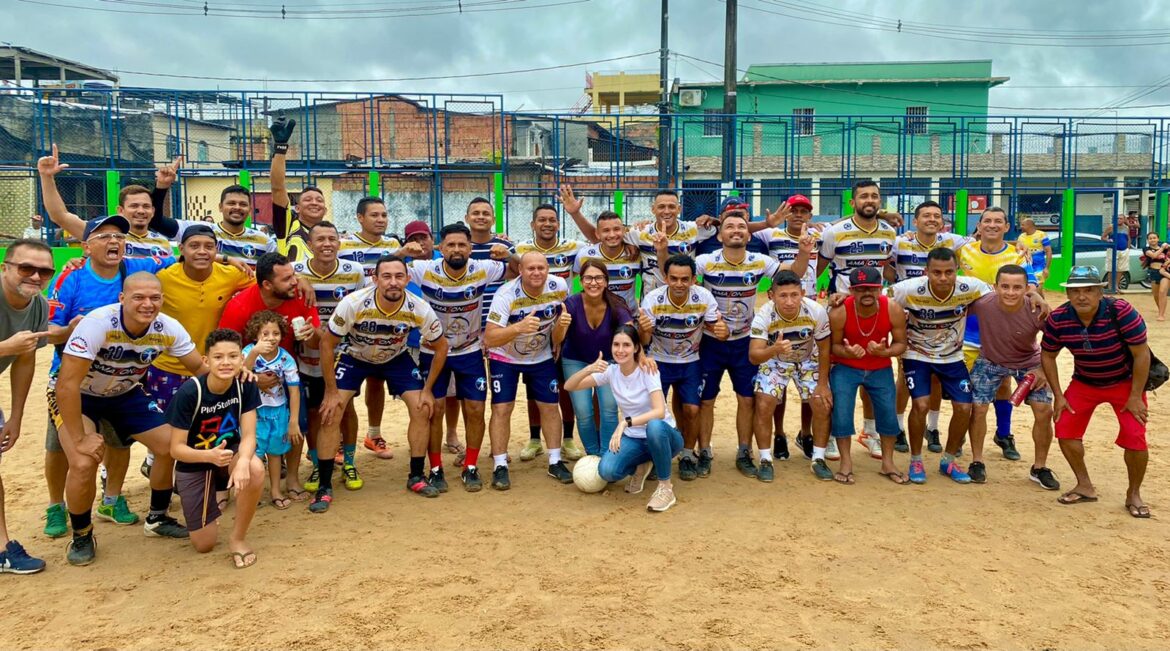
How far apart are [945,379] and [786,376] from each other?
1.37 metres

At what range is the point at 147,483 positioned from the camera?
7441 mm

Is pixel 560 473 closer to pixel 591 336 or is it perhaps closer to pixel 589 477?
pixel 589 477

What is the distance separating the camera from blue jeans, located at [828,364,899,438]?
7.18m

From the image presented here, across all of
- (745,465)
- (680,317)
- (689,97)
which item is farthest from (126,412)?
(689,97)

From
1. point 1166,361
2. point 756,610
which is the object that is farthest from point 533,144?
point 756,610

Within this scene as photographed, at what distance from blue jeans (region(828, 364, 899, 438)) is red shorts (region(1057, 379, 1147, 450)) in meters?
1.28

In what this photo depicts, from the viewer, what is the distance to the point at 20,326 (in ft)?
17.4

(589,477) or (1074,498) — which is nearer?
(1074,498)

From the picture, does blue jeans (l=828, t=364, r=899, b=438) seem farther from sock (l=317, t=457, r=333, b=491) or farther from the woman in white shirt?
sock (l=317, t=457, r=333, b=491)

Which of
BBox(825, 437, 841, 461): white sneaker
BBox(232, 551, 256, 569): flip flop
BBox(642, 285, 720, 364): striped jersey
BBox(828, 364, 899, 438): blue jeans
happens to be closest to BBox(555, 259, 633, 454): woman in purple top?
BBox(642, 285, 720, 364): striped jersey

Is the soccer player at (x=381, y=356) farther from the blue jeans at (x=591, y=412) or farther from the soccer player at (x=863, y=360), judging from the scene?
the soccer player at (x=863, y=360)

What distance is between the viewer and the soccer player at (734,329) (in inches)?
298

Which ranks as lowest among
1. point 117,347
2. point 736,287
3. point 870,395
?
point 870,395

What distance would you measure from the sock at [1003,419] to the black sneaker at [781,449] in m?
2.14
